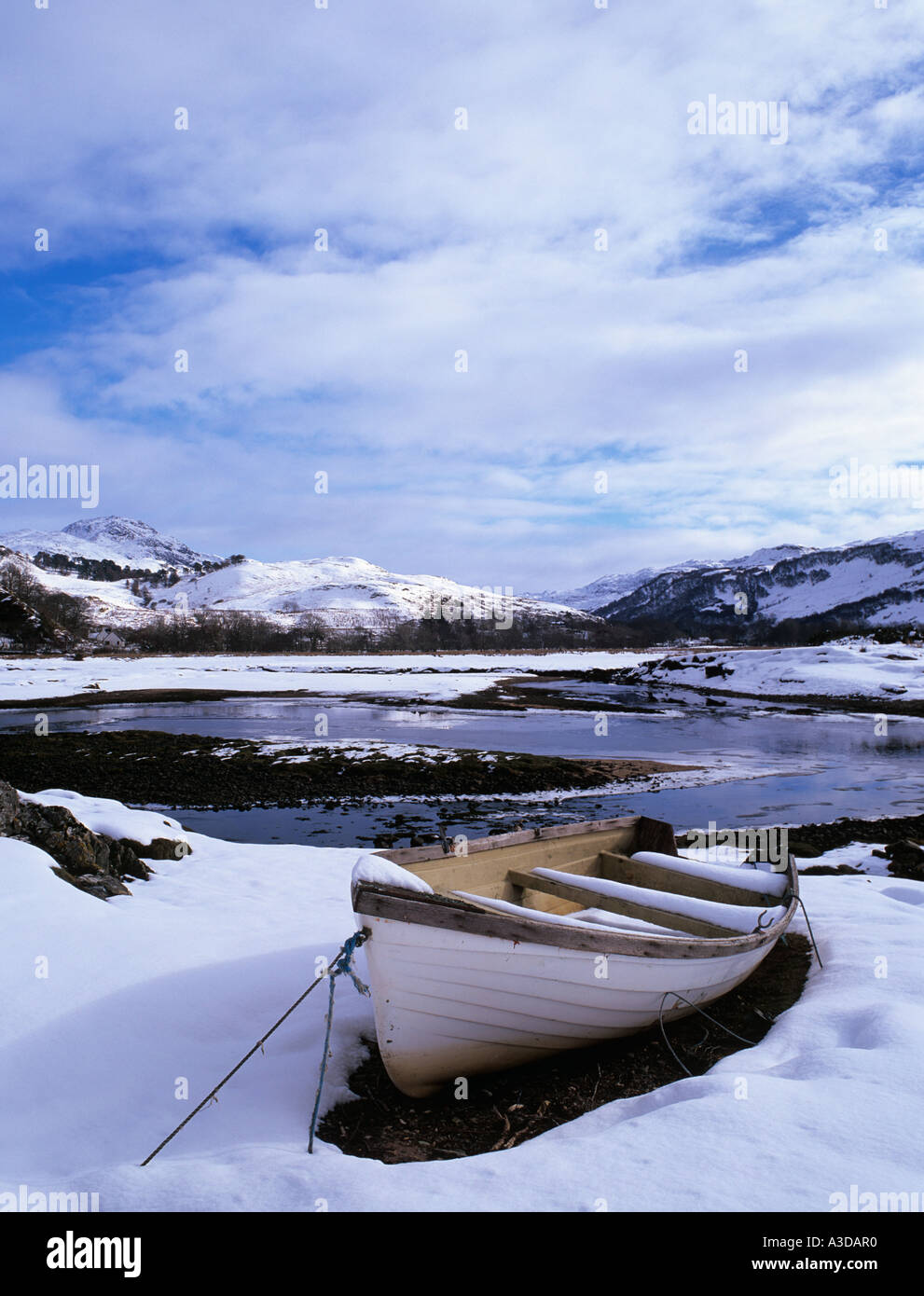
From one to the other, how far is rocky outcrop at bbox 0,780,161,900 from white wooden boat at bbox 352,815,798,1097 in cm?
405

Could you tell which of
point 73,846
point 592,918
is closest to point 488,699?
point 73,846

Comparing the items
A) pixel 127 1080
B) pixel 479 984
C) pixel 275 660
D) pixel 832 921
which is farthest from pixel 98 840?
pixel 275 660

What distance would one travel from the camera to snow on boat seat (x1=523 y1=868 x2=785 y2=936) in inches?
272

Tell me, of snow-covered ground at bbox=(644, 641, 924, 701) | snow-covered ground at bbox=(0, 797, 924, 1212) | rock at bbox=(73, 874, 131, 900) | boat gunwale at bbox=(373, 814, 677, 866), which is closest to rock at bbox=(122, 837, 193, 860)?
rock at bbox=(73, 874, 131, 900)

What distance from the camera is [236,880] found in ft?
33.0

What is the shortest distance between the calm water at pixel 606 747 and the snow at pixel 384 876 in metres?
9.60

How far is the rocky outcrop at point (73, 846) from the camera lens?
28.0 ft

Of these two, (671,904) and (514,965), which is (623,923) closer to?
(671,904)

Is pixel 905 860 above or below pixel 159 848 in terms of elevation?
below

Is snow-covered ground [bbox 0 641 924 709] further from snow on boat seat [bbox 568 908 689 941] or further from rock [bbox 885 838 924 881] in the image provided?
snow on boat seat [bbox 568 908 689 941]

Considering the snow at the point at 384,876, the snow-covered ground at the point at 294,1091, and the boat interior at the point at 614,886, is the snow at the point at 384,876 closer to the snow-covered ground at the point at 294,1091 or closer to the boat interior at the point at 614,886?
the boat interior at the point at 614,886

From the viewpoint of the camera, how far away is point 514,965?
5.15m

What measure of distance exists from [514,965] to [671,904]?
278cm


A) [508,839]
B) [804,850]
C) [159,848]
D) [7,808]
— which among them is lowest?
[804,850]
